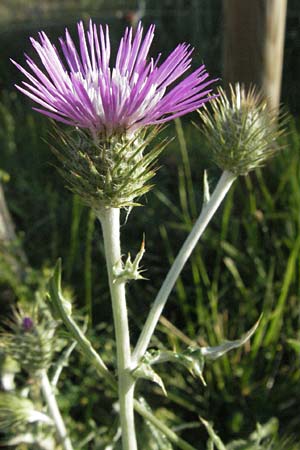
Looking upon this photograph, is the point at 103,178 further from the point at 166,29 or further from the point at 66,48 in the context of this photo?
the point at 166,29

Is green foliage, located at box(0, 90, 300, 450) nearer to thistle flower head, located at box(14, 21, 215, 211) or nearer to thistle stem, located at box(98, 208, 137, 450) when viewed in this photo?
thistle stem, located at box(98, 208, 137, 450)

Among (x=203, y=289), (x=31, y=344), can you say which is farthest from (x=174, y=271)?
(x=203, y=289)

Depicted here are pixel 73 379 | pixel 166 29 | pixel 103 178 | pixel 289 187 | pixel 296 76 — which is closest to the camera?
pixel 103 178

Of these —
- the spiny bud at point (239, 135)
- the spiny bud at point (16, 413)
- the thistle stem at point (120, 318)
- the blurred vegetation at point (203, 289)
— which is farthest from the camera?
the blurred vegetation at point (203, 289)

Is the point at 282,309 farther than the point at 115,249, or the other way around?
the point at 282,309

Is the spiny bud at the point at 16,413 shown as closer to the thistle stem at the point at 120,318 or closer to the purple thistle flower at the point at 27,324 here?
the purple thistle flower at the point at 27,324

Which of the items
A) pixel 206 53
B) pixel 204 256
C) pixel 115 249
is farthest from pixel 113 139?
pixel 206 53

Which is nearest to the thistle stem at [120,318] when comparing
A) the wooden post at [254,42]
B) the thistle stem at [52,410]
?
the thistle stem at [52,410]
